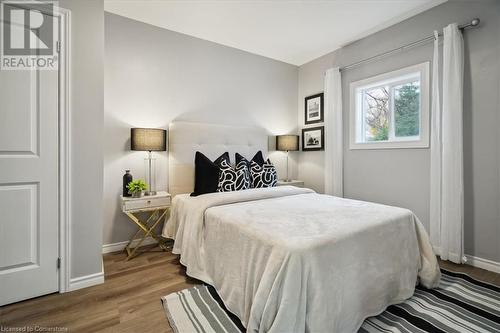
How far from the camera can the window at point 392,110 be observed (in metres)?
2.73

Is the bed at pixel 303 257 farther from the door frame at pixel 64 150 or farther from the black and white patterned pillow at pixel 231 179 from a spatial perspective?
the door frame at pixel 64 150

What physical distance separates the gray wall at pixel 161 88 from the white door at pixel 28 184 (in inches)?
31.8

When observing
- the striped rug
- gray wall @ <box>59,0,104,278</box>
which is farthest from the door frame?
the striped rug

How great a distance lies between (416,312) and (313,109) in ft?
10.0

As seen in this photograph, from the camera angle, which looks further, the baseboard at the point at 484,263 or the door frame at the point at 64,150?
the baseboard at the point at 484,263

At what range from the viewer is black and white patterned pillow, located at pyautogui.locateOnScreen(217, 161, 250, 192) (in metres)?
2.74

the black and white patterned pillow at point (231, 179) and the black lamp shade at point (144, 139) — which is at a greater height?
the black lamp shade at point (144, 139)

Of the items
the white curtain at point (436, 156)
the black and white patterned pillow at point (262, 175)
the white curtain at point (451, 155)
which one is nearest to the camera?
the white curtain at point (451, 155)

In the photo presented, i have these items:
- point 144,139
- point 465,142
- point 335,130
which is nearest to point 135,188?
point 144,139

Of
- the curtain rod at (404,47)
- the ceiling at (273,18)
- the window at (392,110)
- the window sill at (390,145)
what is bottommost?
the window sill at (390,145)

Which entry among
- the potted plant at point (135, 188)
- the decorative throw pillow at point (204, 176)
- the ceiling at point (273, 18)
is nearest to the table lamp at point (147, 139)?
the potted plant at point (135, 188)

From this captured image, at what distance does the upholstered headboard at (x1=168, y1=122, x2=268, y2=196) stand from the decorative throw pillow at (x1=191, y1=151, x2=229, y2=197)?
19 centimetres

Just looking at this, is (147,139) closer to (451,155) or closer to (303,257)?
(303,257)

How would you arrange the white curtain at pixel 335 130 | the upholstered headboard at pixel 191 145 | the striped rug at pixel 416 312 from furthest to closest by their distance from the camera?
the white curtain at pixel 335 130
the upholstered headboard at pixel 191 145
the striped rug at pixel 416 312
